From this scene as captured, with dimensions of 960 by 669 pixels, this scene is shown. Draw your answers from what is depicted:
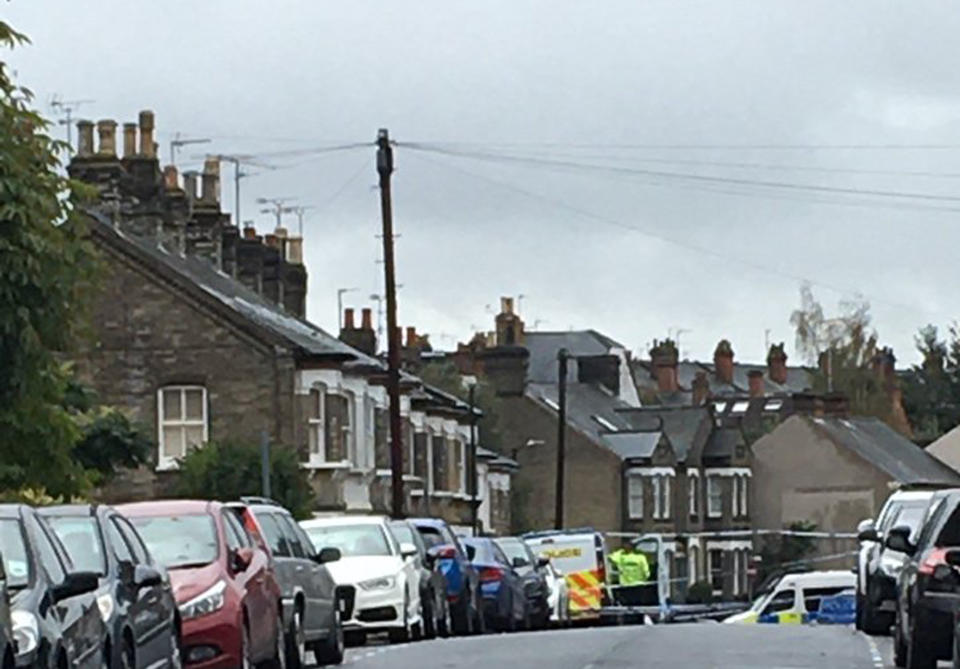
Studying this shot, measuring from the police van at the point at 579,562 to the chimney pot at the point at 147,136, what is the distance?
12.0m

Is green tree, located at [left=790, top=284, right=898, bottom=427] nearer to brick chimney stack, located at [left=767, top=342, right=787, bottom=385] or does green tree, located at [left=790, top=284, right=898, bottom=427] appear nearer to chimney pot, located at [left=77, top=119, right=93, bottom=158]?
brick chimney stack, located at [left=767, top=342, right=787, bottom=385]

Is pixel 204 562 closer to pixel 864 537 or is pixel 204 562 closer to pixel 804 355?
pixel 864 537

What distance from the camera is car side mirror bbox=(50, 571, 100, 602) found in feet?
54.0

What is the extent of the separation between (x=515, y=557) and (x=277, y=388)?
13.0m

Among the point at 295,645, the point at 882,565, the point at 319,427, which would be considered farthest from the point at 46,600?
the point at 319,427

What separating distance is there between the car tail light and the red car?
5.39m

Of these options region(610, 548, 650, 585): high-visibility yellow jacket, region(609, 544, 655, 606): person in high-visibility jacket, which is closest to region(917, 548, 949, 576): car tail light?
region(609, 544, 655, 606): person in high-visibility jacket

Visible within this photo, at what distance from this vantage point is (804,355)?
477 feet

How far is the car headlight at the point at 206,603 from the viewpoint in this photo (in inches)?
872

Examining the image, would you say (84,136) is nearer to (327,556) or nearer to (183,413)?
(183,413)

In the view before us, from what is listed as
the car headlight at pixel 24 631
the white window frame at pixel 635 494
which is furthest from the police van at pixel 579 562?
the car headlight at pixel 24 631

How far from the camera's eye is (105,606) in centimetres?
1794

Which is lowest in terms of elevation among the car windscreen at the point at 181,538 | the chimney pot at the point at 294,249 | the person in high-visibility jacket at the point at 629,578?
the person in high-visibility jacket at the point at 629,578

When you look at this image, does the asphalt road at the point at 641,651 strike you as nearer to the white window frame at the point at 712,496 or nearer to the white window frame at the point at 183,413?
the white window frame at the point at 183,413
